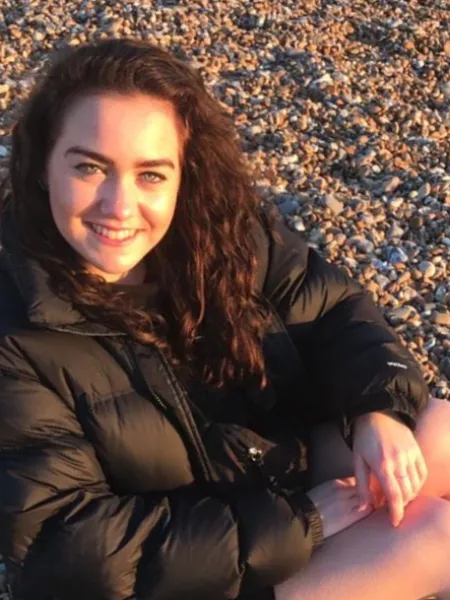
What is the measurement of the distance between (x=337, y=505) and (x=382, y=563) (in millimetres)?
220

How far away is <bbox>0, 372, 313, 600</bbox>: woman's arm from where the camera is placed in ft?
8.64

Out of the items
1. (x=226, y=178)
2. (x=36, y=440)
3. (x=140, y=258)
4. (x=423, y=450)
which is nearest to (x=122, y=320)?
(x=140, y=258)

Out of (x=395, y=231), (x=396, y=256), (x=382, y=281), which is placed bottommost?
(x=382, y=281)

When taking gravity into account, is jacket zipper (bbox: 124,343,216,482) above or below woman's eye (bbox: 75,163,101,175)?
below

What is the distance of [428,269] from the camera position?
16.2ft

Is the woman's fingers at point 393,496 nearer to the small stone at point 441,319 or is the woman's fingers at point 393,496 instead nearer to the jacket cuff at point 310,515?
the jacket cuff at point 310,515

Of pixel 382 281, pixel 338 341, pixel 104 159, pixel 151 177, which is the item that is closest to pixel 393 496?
pixel 338 341

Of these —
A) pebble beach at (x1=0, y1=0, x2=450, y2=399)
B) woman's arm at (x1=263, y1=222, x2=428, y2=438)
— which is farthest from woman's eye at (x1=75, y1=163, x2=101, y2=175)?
pebble beach at (x1=0, y1=0, x2=450, y2=399)

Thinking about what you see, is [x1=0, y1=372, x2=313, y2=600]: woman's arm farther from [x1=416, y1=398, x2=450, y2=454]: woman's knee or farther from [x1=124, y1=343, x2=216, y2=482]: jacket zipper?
[x1=416, y1=398, x2=450, y2=454]: woman's knee

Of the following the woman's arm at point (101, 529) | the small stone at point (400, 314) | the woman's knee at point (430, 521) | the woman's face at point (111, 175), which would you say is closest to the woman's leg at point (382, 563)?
the woman's knee at point (430, 521)

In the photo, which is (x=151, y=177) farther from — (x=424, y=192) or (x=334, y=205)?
(x=424, y=192)

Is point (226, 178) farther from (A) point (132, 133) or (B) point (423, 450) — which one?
(B) point (423, 450)

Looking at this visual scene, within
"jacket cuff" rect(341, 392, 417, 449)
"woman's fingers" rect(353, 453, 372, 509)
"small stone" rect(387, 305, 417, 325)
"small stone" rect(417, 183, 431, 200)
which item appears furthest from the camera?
"small stone" rect(417, 183, 431, 200)

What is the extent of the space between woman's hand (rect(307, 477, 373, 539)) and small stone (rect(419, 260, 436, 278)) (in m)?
2.06
